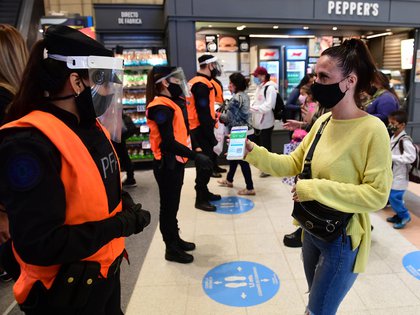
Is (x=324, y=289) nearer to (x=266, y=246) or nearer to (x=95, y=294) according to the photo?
(x=95, y=294)

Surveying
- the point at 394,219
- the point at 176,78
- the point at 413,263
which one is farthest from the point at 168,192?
the point at 394,219

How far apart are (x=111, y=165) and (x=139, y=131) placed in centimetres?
481

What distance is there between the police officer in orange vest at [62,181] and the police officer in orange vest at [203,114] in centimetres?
262

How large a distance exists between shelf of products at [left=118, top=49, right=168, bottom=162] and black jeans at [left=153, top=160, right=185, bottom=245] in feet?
9.76

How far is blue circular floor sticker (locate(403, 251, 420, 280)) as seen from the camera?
8.82ft

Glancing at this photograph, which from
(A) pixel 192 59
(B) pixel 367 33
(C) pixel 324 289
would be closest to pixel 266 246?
(C) pixel 324 289

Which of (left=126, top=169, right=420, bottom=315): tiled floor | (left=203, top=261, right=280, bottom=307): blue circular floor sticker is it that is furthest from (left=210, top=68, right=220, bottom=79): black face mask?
(left=203, top=261, right=280, bottom=307): blue circular floor sticker

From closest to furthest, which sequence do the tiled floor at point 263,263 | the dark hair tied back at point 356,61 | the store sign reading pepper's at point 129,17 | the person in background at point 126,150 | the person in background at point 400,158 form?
the dark hair tied back at point 356,61, the tiled floor at point 263,263, the person in background at point 400,158, the person in background at point 126,150, the store sign reading pepper's at point 129,17

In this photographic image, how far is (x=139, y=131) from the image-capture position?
6.00 metres

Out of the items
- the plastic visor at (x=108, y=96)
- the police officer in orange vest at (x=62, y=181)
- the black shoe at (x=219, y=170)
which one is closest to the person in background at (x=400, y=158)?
the black shoe at (x=219, y=170)

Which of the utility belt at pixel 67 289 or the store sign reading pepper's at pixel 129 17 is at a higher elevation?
the store sign reading pepper's at pixel 129 17

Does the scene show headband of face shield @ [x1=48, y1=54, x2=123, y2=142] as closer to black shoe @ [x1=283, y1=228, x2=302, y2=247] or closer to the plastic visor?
the plastic visor

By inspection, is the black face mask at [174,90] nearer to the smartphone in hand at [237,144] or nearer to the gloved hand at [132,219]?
the smartphone in hand at [237,144]

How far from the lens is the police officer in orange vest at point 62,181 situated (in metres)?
0.96
